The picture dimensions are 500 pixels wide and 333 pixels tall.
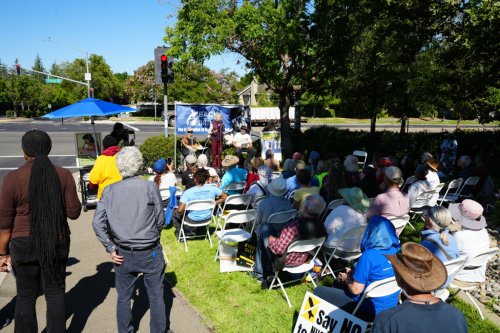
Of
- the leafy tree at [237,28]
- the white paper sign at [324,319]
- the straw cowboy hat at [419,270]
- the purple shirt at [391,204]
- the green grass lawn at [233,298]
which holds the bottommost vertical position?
the green grass lawn at [233,298]

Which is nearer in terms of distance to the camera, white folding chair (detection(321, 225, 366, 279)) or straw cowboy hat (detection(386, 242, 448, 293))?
straw cowboy hat (detection(386, 242, 448, 293))

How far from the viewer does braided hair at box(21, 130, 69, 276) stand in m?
3.23

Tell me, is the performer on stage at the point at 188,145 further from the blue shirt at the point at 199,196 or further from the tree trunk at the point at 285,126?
the blue shirt at the point at 199,196

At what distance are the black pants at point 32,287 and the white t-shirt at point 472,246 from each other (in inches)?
168

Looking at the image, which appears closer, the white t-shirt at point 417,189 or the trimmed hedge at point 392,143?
the white t-shirt at point 417,189

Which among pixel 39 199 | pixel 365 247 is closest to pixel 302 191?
pixel 365 247

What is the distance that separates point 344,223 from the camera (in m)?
4.98

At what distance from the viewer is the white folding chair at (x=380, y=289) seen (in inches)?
126

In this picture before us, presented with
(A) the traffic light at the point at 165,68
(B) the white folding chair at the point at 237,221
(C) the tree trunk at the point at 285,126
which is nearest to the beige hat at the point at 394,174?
(B) the white folding chair at the point at 237,221

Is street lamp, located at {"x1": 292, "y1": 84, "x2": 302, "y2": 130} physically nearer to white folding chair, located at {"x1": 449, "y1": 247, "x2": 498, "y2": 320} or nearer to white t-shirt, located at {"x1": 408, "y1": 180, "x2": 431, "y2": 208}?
white t-shirt, located at {"x1": 408, "y1": 180, "x2": 431, "y2": 208}

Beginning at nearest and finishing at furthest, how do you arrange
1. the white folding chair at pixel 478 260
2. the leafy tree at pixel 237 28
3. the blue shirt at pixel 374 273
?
the blue shirt at pixel 374 273 → the white folding chair at pixel 478 260 → the leafy tree at pixel 237 28

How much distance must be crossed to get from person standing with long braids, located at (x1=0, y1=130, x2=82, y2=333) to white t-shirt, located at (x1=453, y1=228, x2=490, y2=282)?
4.25 metres

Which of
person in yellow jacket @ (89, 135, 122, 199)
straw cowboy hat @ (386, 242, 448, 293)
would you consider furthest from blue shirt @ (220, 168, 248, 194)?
straw cowboy hat @ (386, 242, 448, 293)

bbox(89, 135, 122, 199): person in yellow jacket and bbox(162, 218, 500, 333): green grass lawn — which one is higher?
bbox(89, 135, 122, 199): person in yellow jacket
